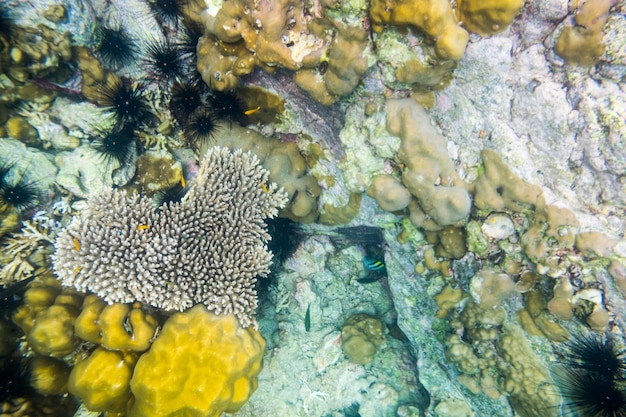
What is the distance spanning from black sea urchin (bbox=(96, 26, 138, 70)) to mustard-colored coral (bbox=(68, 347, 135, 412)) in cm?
370

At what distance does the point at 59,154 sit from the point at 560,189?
622 centimetres

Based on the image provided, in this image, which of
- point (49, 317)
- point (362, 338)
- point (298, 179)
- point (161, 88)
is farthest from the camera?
point (362, 338)

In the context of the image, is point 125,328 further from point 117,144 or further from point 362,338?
point 362,338

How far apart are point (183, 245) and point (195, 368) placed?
4.54 ft

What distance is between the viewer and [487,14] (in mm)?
2822

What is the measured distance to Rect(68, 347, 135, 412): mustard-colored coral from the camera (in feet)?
11.1

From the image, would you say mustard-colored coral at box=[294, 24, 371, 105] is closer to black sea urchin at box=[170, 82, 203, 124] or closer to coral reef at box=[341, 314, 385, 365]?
black sea urchin at box=[170, 82, 203, 124]

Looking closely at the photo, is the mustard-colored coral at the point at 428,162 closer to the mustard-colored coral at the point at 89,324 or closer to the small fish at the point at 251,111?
the small fish at the point at 251,111

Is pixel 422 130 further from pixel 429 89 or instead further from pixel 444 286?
pixel 444 286

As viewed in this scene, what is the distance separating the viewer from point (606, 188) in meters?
3.03

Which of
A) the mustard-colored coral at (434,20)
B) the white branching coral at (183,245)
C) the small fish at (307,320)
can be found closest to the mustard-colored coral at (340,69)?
the mustard-colored coral at (434,20)

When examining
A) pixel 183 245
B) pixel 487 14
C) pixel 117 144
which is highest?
pixel 487 14

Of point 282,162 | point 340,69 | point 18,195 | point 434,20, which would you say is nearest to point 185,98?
point 282,162

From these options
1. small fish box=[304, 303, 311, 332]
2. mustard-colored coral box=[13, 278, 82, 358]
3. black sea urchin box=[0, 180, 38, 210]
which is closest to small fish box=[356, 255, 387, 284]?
small fish box=[304, 303, 311, 332]
